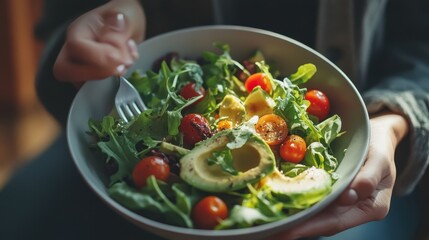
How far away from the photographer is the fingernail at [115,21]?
0.74 meters

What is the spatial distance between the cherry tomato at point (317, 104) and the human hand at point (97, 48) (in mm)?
236

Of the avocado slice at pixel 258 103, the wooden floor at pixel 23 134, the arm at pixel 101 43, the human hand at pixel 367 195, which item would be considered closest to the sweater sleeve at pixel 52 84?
the arm at pixel 101 43

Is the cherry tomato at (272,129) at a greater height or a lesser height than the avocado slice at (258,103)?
lesser

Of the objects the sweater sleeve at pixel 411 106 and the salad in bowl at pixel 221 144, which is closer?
the salad in bowl at pixel 221 144

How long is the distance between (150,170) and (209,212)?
8 cm

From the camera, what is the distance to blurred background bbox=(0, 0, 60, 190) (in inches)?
58.8

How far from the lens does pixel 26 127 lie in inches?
64.7

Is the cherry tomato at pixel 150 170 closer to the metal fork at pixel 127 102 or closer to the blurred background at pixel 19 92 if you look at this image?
the metal fork at pixel 127 102

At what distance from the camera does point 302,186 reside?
1.98 feet

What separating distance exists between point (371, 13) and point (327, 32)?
8cm

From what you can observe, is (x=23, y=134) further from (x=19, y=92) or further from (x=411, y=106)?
(x=411, y=106)

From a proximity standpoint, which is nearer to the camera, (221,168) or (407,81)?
(221,168)

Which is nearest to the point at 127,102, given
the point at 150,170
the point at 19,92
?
the point at 150,170

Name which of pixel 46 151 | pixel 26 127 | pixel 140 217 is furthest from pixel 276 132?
pixel 26 127
